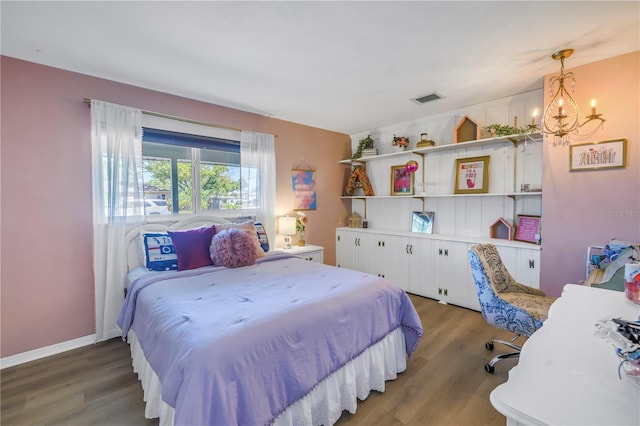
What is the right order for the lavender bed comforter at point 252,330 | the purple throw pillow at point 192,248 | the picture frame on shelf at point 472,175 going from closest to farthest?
the lavender bed comforter at point 252,330 < the purple throw pillow at point 192,248 < the picture frame on shelf at point 472,175

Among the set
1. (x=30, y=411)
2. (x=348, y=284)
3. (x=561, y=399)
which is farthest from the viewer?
(x=348, y=284)

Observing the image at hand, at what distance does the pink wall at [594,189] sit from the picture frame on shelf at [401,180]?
1.74 m

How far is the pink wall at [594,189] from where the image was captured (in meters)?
2.27

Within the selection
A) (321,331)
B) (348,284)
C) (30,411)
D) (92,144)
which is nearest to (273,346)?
(321,331)

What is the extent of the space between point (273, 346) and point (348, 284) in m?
0.81

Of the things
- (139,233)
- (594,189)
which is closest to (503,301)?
(594,189)

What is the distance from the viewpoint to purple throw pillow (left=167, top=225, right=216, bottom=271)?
2.57 m

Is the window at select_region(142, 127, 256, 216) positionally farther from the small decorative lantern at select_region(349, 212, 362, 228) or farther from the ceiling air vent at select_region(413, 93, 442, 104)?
the ceiling air vent at select_region(413, 93, 442, 104)

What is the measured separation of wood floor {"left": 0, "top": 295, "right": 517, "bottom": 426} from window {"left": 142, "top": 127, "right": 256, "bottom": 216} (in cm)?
147

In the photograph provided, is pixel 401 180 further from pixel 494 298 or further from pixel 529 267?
pixel 494 298

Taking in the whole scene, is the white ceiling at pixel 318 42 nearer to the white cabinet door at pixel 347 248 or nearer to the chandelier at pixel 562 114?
the chandelier at pixel 562 114

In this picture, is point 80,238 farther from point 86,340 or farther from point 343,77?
point 343,77

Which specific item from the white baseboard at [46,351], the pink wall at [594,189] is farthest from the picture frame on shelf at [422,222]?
the white baseboard at [46,351]

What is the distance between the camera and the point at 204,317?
153 cm
